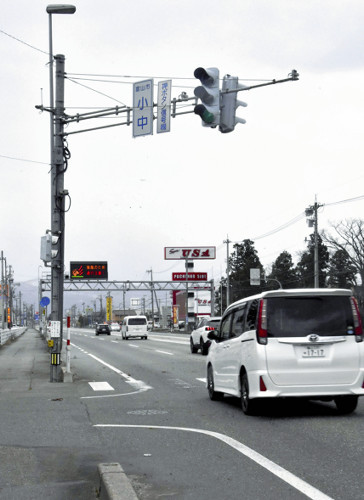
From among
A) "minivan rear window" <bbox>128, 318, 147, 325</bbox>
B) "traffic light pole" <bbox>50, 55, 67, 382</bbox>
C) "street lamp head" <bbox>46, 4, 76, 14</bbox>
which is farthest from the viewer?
"minivan rear window" <bbox>128, 318, 147, 325</bbox>

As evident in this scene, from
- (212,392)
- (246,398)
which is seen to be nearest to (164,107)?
(212,392)

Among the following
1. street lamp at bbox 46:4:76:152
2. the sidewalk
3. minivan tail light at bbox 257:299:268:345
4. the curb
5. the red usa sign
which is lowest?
the sidewalk

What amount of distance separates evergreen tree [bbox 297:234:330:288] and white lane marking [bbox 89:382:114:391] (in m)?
87.5

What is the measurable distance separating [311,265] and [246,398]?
3994 inches

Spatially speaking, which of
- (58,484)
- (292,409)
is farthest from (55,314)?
(58,484)

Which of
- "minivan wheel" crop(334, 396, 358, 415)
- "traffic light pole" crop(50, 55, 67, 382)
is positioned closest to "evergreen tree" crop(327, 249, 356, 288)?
"traffic light pole" crop(50, 55, 67, 382)

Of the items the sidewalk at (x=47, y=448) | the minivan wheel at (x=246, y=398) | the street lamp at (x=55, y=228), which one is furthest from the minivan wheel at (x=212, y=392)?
the street lamp at (x=55, y=228)

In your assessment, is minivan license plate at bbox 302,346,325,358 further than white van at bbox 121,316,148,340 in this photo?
No

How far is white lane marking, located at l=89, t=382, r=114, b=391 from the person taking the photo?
55.4 feet

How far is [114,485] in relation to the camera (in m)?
6.16

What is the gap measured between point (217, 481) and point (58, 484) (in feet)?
4.79

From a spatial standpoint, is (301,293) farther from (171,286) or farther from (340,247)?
(171,286)

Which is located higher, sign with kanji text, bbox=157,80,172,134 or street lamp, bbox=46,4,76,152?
street lamp, bbox=46,4,76,152

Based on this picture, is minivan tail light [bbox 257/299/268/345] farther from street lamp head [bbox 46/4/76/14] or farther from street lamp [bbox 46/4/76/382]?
street lamp head [bbox 46/4/76/14]
